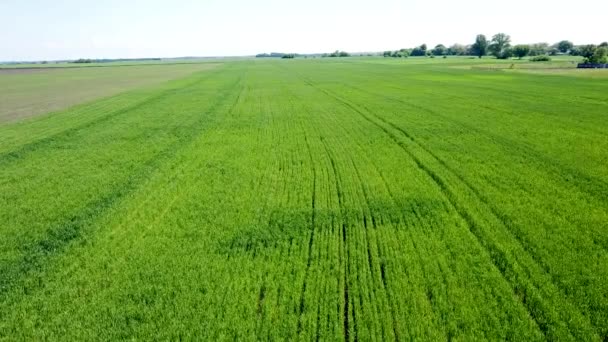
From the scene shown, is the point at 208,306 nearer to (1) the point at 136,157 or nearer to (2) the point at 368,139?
(1) the point at 136,157

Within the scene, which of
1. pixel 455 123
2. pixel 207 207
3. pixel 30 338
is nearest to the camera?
pixel 30 338

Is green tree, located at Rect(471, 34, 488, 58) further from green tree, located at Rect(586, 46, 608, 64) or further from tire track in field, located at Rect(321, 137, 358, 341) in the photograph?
tire track in field, located at Rect(321, 137, 358, 341)

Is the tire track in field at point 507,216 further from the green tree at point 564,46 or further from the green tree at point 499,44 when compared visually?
the green tree at point 564,46

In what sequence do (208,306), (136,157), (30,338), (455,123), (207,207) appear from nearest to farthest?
(30,338), (208,306), (207,207), (136,157), (455,123)

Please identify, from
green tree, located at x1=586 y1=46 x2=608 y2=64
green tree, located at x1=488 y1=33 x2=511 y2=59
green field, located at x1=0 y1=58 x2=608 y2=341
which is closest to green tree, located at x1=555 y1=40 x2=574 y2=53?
green tree, located at x1=488 y1=33 x2=511 y2=59

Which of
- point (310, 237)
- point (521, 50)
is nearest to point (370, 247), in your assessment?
point (310, 237)

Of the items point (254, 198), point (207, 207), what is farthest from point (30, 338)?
point (254, 198)
